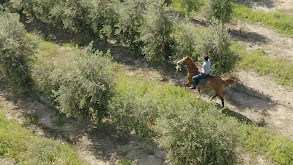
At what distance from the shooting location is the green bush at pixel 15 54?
16644 mm

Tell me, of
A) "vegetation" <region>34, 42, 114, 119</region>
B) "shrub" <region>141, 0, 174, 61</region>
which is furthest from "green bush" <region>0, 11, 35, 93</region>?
"shrub" <region>141, 0, 174, 61</region>

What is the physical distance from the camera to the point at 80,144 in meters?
15.6

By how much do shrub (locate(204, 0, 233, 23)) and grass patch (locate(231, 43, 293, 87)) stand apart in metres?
3.70

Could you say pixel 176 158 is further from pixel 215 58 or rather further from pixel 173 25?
pixel 173 25

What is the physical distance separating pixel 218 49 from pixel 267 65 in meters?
4.90

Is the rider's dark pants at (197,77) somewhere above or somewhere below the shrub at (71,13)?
below

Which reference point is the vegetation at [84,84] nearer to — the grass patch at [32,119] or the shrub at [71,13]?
the grass patch at [32,119]

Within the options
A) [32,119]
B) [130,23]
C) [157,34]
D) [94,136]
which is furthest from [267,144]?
[32,119]

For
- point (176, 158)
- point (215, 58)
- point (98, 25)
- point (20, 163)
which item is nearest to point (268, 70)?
point (215, 58)

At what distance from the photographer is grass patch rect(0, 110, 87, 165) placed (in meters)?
14.2

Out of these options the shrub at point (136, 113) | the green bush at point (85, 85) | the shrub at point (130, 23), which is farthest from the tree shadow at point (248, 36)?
the green bush at point (85, 85)

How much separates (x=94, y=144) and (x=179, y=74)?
26.1ft

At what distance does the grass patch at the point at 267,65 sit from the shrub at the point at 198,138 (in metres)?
8.26

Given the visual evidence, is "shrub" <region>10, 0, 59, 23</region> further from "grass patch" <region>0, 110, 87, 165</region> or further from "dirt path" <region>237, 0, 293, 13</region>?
"dirt path" <region>237, 0, 293, 13</region>
